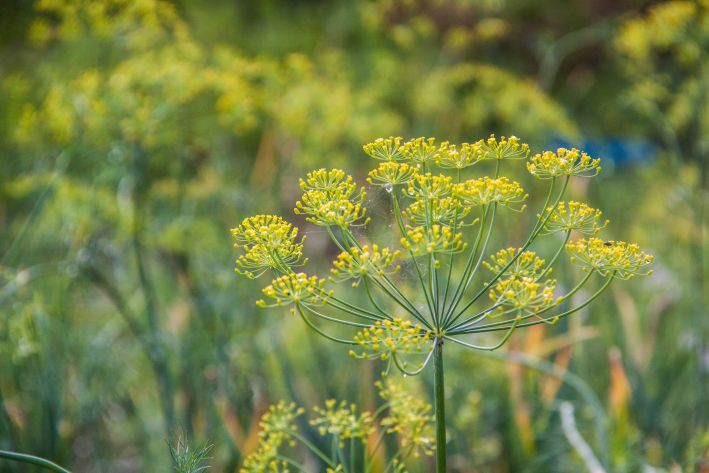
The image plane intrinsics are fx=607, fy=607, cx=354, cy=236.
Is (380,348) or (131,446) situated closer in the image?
(380,348)

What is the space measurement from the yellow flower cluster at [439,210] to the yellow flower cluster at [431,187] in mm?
12

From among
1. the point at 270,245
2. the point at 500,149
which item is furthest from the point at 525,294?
the point at 270,245

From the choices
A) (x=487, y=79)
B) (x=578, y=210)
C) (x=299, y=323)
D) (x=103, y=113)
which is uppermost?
(x=487, y=79)

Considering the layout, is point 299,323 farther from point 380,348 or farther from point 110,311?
point 380,348

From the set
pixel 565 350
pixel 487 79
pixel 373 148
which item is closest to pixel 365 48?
pixel 487 79

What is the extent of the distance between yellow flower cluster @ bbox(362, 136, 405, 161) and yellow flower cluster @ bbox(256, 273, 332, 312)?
8.4 inches

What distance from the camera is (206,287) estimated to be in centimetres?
272

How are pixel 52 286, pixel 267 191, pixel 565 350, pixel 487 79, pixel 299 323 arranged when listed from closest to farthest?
1. pixel 565 350
2. pixel 52 286
3. pixel 267 191
4. pixel 299 323
5. pixel 487 79

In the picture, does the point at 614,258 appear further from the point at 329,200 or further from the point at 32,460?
the point at 32,460

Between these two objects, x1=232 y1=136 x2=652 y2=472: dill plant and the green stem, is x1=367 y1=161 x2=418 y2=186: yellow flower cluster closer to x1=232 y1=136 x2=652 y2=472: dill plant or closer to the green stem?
x1=232 y1=136 x2=652 y2=472: dill plant

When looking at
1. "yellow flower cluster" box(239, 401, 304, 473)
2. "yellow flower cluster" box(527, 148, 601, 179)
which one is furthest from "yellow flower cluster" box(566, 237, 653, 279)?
"yellow flower cluster" box(239, 401, 304, 473)

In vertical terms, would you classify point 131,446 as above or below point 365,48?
below

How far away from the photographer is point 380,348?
2.75 feet

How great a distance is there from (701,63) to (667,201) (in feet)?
6.21
